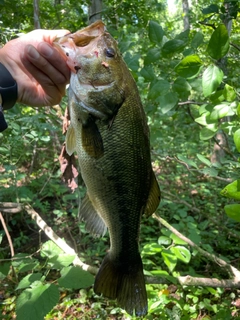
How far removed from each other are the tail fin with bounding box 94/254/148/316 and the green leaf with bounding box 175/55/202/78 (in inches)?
45.8

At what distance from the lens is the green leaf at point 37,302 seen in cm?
224

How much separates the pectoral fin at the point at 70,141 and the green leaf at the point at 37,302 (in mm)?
1290

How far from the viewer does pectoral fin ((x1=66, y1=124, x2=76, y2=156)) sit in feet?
5.35

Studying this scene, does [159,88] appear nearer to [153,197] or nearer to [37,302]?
[153,197]

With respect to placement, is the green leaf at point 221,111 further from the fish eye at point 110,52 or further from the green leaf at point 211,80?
the fish eye at point 110,52

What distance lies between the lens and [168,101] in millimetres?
2150

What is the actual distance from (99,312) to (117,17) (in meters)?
4.58

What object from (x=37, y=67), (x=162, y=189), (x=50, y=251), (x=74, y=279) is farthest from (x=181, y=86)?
(x=162, y=189)

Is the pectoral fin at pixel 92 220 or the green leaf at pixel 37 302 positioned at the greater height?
the pectoral fin at pixel 92 220

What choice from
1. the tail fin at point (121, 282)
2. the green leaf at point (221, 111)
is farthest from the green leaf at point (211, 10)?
the tail fin at point (121, 282)

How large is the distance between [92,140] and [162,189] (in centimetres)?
313

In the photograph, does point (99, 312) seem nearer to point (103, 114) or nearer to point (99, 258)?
point (99, 258)

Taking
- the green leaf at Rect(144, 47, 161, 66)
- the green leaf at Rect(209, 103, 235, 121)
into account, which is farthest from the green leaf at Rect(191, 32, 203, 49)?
the green leaf at Rect(209, 103, 235, 121)

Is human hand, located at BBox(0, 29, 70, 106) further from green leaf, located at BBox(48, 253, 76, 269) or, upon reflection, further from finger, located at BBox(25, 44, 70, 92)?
green leaf, located at BBox(48, 253, 76, 269)
